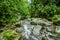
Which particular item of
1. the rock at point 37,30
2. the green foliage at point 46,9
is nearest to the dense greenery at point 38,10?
the green foliage at point 46,9

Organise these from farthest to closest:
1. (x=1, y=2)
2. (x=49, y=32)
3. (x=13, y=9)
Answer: (x=13, y=9) → (x=1, y=2) → (x=49, y=32)

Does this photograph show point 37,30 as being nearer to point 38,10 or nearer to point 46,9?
point 46,9

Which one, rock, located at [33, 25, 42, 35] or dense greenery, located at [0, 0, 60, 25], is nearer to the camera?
rock, located at [33, 25, 42, 35]

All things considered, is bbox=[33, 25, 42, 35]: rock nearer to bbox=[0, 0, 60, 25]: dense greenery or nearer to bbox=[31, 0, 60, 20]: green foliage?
bbox=[31, 0, 60, 20]: green foliage

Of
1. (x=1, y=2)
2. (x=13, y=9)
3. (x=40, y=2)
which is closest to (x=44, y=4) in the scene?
(x=40, y=2)

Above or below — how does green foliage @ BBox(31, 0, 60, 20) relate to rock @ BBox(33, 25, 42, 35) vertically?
above

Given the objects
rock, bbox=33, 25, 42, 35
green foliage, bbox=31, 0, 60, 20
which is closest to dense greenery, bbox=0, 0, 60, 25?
green foliage, bbox=31, 0, 60, 20

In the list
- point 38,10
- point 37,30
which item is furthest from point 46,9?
point 37,30

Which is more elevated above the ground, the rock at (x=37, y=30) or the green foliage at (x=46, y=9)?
the green foliage at (x=46, y=9)

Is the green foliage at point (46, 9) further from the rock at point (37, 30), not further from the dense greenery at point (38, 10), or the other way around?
the rock at point (37, 30)

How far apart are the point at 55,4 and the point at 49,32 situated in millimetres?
5562

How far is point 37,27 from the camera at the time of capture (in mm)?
9242

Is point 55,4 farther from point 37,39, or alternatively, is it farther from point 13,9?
point 37,39

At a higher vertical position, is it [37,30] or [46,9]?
[46,9]
